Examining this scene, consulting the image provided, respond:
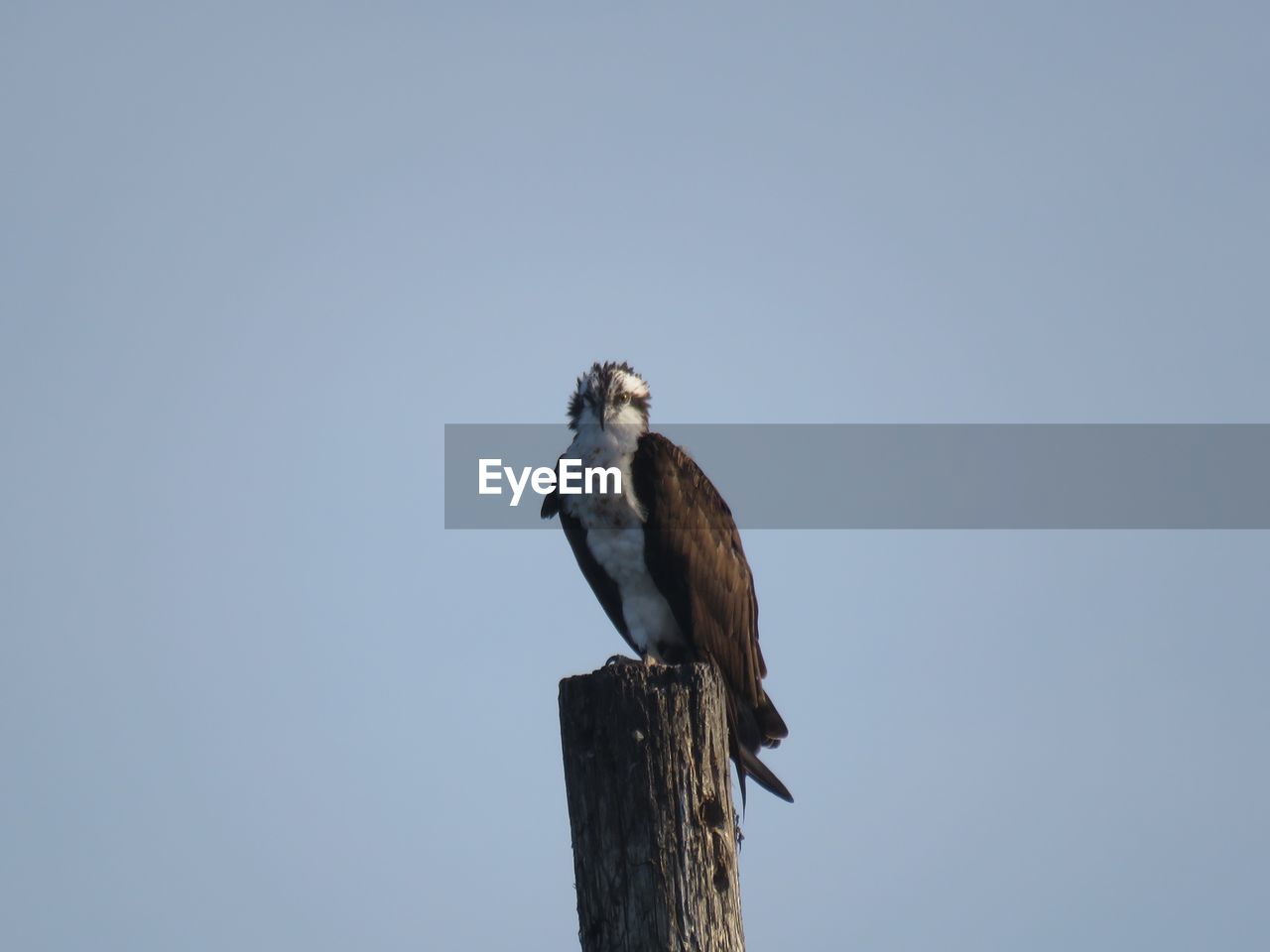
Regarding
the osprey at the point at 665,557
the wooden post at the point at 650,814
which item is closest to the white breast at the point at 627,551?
the osprey at the point at 665,557

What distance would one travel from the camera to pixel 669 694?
5.88 m

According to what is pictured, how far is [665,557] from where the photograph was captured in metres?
9.01

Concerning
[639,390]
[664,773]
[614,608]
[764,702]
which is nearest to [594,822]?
[664,773]

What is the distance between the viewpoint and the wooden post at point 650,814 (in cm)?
562

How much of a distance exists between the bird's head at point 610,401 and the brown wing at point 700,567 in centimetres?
41

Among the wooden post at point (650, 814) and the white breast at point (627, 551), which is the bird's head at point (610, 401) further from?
the wooden post at point (650, 814)

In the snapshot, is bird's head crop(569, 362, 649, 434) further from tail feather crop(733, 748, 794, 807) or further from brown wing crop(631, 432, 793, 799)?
tail feather crop(733, 748, 794, 807)

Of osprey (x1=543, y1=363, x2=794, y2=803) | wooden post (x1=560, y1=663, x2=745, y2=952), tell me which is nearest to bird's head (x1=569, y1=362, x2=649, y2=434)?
osprey (x1=543, y1=363, x2=794, y2=803)

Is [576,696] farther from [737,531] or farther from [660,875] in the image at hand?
[737,531]

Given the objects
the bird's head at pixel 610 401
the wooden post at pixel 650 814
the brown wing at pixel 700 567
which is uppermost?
the bird's head at pixel 610 401

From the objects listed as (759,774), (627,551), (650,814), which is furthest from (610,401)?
(650,814)

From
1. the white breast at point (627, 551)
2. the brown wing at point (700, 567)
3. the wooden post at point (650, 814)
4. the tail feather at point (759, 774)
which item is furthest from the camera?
the white breast at point (627, 551)

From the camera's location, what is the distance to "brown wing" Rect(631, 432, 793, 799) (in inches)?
351

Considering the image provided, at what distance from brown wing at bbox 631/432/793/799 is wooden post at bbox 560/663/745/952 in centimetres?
280
